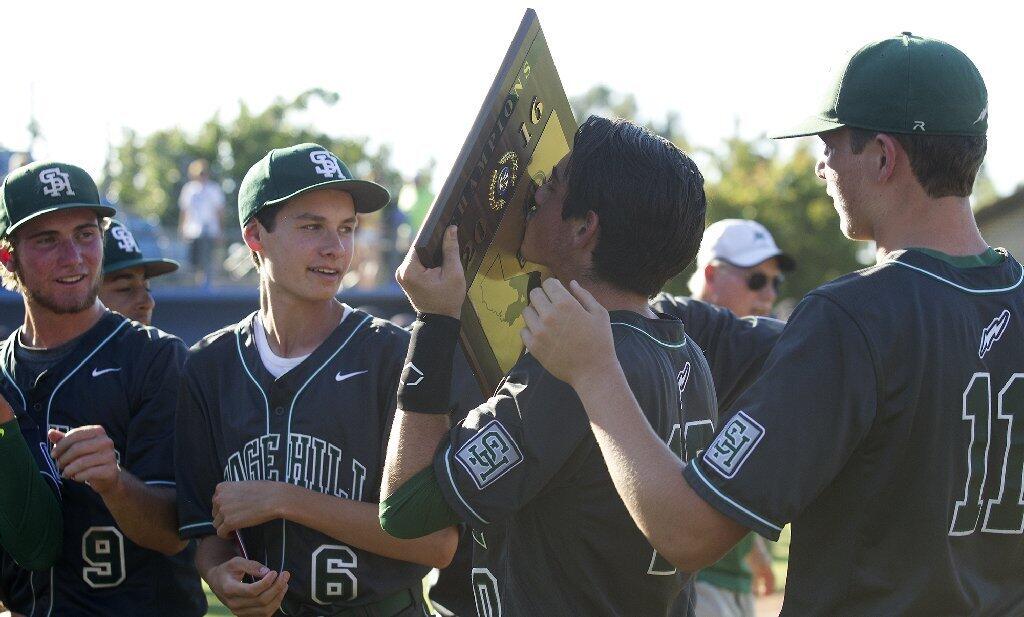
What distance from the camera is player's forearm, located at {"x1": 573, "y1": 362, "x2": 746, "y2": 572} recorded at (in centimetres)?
216

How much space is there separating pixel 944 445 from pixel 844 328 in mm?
310

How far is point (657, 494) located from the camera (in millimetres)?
2176

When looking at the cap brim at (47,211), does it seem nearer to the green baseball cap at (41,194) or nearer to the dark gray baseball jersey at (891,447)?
the green baseball cap at (41,194)

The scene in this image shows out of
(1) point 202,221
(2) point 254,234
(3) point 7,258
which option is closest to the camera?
(2) point 254,234

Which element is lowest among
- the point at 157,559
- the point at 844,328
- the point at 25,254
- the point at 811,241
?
the point at 811,241

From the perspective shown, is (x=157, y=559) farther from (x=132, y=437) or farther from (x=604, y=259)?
(x=604, y=259)

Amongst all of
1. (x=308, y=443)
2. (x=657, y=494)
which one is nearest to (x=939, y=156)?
(x=657, y=494)

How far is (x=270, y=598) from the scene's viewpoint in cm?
338

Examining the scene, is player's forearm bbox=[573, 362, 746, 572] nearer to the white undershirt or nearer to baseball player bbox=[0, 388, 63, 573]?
the white undershirt

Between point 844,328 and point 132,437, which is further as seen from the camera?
point 132,437

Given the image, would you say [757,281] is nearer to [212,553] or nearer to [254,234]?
[254,234]

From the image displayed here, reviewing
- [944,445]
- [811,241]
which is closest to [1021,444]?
[944,445]

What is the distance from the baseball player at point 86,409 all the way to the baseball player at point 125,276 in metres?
1.16

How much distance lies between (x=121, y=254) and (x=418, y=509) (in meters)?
3.44
